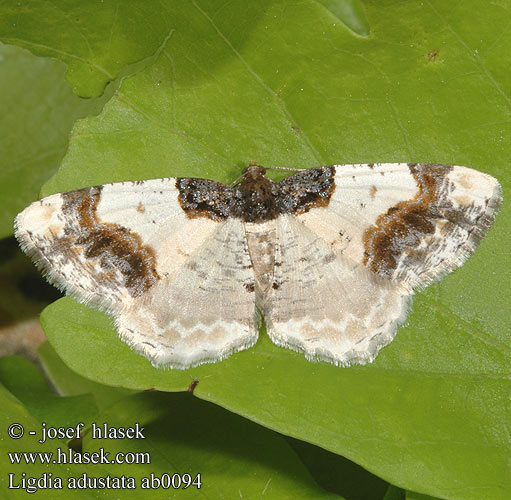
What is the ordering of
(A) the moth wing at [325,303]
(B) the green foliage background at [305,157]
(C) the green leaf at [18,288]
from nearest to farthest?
(B) the green foliage background at [305,157]
(A) the moth wing at [325,303]
(C) the green leaf at [18,288]

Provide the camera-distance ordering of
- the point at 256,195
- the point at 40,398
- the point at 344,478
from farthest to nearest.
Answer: the point at 40,398 < the point at 344,478 < the point at 256,195

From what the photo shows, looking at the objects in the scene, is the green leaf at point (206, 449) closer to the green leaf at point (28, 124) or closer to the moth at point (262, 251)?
the moth at point (262, 251)

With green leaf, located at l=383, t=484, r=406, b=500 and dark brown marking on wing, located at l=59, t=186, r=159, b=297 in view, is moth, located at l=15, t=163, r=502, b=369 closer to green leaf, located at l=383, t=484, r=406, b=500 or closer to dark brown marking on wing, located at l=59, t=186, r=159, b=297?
dark brown marking on wing, located at l=59, t=186, r=159, b=297

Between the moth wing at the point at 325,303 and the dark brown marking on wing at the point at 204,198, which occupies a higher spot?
the dark brown marking on wing at the point at 204,198

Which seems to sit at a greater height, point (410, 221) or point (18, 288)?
point (410, 221)

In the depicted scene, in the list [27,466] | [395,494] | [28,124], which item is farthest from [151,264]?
[395,494]

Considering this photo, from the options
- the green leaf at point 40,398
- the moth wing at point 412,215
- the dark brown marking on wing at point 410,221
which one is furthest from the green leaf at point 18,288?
the dark brown marking on wing at point 410,221

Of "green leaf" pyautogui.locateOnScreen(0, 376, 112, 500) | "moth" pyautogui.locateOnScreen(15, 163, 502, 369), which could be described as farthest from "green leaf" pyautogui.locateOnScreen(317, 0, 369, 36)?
"green leaf" pyautogui.locateOnScreen(0, 376, 112, 500)

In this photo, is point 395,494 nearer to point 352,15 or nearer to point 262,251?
point 262,251
